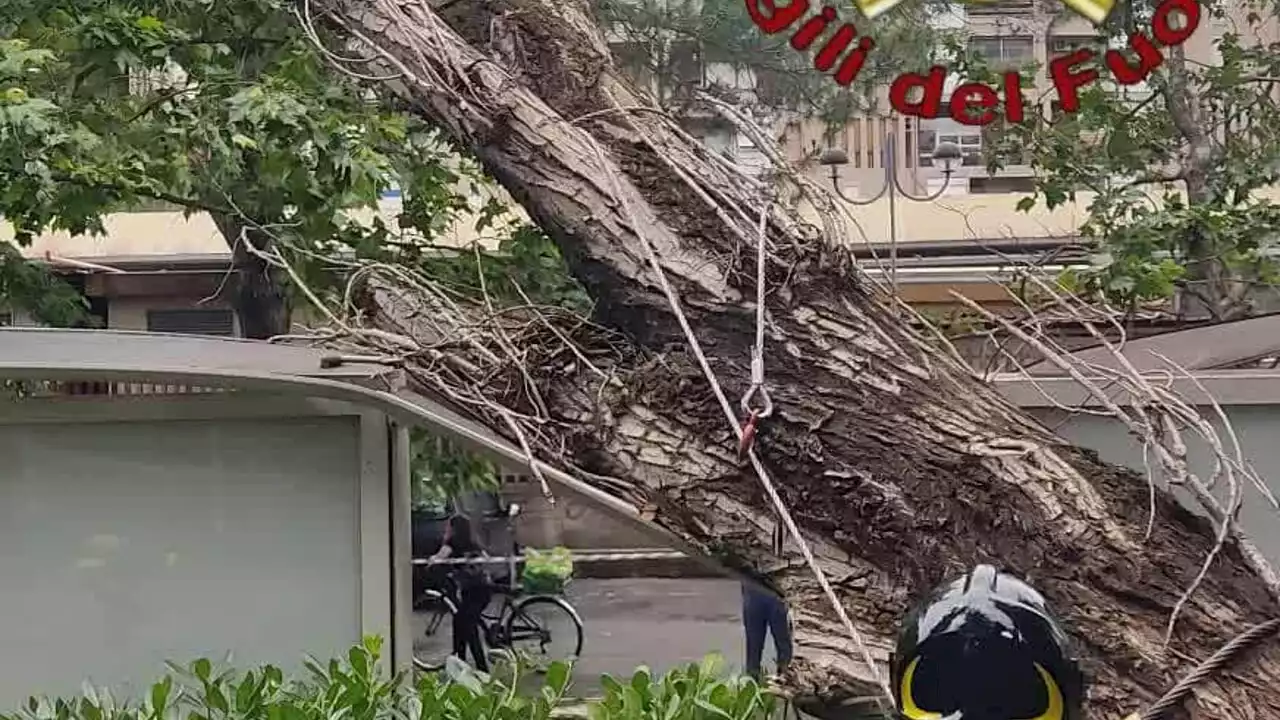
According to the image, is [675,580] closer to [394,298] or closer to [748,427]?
[394,298]

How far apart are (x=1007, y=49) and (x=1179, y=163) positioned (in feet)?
6.33

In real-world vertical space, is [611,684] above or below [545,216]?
below

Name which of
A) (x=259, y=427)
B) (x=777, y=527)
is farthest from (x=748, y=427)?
(x=259, y=427)

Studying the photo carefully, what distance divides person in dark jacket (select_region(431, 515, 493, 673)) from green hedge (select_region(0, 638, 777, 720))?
4872 millimetres

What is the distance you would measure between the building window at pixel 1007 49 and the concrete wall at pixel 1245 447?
3.84m

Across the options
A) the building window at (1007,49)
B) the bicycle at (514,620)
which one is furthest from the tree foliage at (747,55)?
the bicycle at (514,620)

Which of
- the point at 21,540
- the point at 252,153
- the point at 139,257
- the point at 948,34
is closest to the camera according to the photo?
the point at 21,540

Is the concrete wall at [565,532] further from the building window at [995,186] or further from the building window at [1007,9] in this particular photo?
the building window at [1007,9]

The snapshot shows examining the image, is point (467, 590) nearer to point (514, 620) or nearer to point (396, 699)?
point (514, 620)

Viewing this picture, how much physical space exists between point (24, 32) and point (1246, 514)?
5.00 meters

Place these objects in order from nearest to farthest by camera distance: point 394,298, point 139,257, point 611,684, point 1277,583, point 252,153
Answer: point 1277,583 < point 611,684 < point 394,298 < point 252,153 < point 139,257

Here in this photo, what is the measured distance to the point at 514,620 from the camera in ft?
31.9

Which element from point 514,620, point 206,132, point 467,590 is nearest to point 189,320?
point 514,620

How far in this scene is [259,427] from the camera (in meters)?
4.01
